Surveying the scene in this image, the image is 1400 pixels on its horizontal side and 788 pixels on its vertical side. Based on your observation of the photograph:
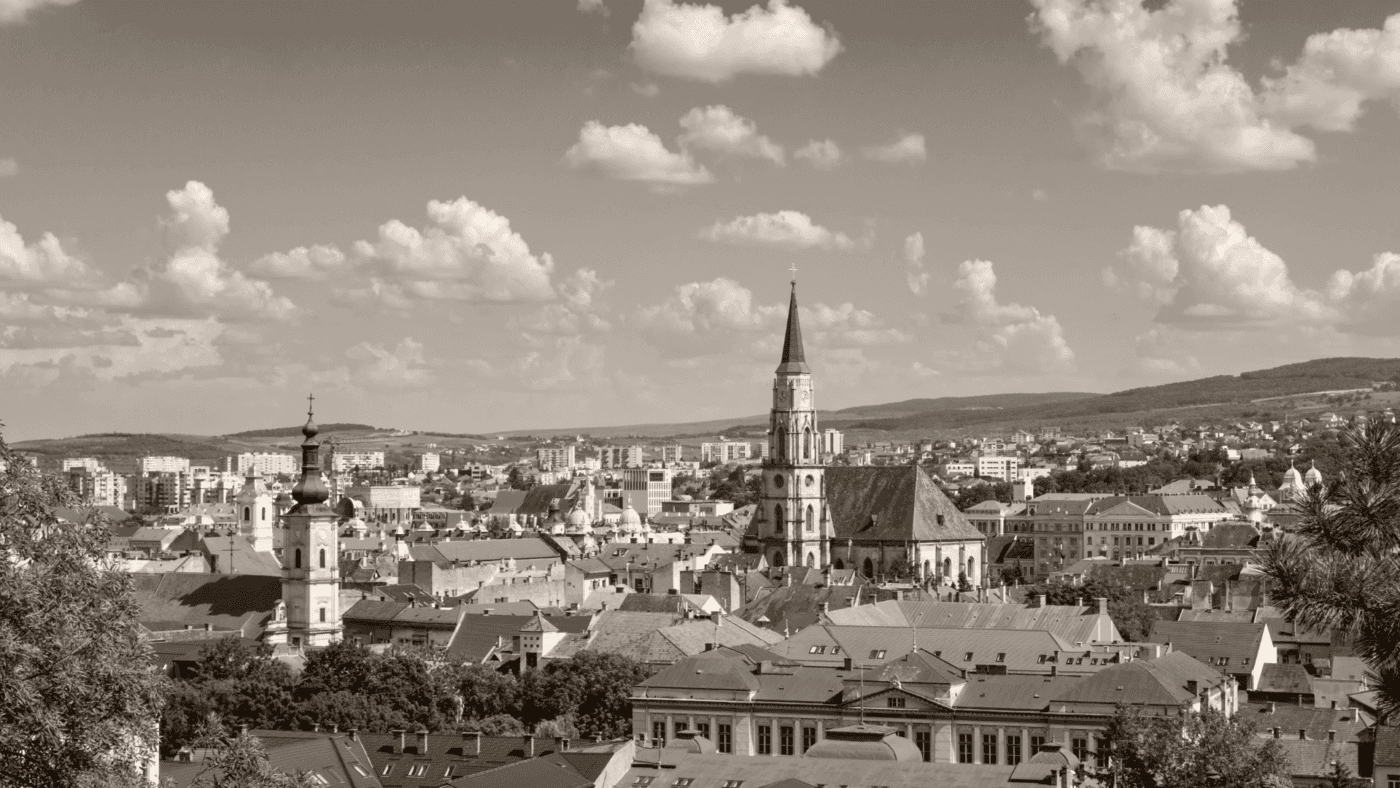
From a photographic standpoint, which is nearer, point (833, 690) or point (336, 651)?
point (833, 690)

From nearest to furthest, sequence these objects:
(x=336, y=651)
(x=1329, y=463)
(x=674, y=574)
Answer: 1. (x=1329, y=463)
2. (x=336, y=651)
3. (x=674, y=574)

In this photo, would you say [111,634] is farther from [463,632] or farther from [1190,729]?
[463,632]

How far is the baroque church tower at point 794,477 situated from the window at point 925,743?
65.6m

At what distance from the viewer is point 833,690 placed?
6819cm

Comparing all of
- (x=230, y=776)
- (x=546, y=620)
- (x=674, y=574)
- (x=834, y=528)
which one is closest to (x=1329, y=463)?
(x=230, y=776)

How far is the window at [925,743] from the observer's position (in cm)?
6506

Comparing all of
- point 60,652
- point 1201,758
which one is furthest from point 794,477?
point 60,652

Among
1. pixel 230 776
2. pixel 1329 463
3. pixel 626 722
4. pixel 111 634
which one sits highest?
pixel 1329 463

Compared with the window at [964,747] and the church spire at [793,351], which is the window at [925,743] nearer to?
the window at [964,747]

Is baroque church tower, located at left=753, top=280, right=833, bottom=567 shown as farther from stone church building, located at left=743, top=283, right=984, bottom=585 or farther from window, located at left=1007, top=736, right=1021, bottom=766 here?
window, located at left=1007, top=736, right=1021, bottom=766

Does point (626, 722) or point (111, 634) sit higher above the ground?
point (111, 634)

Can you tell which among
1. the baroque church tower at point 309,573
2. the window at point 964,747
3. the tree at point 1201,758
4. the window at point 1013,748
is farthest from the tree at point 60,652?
the baroque church tower at point 309,573

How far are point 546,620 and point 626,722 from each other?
16.3 metres

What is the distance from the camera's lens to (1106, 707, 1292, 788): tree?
41.7 m
